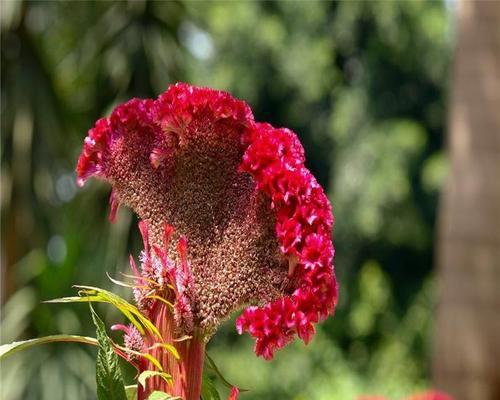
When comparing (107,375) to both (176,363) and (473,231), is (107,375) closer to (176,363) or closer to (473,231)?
(176,363)

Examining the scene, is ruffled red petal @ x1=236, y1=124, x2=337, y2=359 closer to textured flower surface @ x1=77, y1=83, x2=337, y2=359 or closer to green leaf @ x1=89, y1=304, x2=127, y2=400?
textured flower surface @ x1=77, y1=83, x2=337, y2=359

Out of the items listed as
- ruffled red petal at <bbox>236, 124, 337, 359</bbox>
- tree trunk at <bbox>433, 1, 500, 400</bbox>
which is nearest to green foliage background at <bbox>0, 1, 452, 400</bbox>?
tree trunk at <bbox>433, 1, 500, 400</bbox>

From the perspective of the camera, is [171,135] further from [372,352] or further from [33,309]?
[372,352]

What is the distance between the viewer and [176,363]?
120 cm

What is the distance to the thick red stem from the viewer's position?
119 centimetres

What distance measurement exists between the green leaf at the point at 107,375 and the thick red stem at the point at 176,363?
5cm

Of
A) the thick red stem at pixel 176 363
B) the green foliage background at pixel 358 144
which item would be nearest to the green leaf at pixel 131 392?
the thick red stem at pixel 176 363

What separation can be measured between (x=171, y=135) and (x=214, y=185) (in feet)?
0.24

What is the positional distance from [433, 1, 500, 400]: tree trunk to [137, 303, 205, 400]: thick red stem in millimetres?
5141

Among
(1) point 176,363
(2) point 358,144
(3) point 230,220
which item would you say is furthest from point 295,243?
(2) point 358,144

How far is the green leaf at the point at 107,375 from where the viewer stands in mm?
1158

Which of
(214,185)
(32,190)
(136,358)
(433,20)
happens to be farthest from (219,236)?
(433,20)

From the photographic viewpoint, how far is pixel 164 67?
25.1 feet

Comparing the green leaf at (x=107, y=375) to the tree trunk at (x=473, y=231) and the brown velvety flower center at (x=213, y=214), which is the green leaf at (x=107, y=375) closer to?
the brown velvety flower center at (x=213, y=214)
